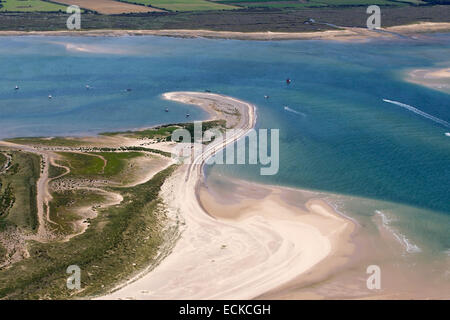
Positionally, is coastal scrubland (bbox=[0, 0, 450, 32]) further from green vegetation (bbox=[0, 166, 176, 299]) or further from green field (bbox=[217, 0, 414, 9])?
green vegetation (bbox=[0, 166, 176, 299])

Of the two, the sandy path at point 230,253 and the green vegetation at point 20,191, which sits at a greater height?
the green vegetation at point 20,191

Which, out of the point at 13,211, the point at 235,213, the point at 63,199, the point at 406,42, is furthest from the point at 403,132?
the point at 406,42

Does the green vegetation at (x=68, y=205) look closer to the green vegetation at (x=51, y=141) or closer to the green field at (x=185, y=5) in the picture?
the green vegetation at (x=51, y=141)

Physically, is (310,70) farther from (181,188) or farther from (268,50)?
(181,188)

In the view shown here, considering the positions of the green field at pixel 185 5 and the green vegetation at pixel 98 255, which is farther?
the green field at pixel 185 5

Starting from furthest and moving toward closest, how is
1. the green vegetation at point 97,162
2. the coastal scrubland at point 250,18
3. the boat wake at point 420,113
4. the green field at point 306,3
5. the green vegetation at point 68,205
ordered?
the green field at point 306,3 → the coastal scrubland at point 250,18 → the boat wake at point 420,113 → the green vegetation at point 97,162 → the green vegetation at point 68,205

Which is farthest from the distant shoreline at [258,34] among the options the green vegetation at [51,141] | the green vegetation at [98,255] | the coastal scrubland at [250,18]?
the green vegetation at [98,255]

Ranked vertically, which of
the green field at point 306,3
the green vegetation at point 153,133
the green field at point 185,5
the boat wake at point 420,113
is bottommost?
the green vegetation at point 153,133

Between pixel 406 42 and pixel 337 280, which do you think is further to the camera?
pixel 406 42
